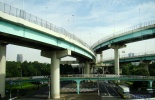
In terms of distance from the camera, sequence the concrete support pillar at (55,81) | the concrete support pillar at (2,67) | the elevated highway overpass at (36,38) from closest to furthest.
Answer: the elevated highway overpass at (36,38)
the concrete support pillar at (55,81)
the concrete support pillar at (2,67)

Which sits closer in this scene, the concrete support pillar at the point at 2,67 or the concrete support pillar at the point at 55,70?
the concrete support pillar at the point at 55,70

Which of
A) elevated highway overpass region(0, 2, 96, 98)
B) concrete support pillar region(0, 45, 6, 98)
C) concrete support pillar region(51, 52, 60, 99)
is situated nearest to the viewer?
elevated highway overpass region(0, 2, 96, 98)

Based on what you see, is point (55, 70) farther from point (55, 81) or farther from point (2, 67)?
point (2, 67)

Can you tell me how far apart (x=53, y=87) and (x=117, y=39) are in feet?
144

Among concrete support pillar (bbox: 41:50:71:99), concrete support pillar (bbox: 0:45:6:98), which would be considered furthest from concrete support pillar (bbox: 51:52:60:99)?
concrete support pillar (bbox: 0:45:6:98)

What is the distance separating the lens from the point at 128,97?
60.6 m

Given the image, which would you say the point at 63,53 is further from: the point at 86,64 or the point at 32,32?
the point at 86,64

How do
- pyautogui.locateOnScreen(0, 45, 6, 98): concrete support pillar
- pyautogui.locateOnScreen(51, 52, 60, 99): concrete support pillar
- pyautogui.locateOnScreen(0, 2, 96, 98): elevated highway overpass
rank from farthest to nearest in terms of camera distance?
pyautogui.locateOnScreen(0, 45, 6, 98): concrete support pillar → pyautogui.locateOnScreen(51, 52, 60, 99): concrete support pillar → pyautogui.locateOnScreen(0, 2, 96, 98): elevated highway overpass

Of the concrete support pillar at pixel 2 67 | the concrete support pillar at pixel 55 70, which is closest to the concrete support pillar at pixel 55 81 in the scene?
the concrete support pillar at pixel 55 70

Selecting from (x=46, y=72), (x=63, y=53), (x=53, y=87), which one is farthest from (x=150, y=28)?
(x=46, y=72)

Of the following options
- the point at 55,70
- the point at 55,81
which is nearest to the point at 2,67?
the point at 55,70

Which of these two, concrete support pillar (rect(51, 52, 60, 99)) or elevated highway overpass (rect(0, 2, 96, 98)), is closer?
elevated highway overpass (rect(0, 2, 96, 98))

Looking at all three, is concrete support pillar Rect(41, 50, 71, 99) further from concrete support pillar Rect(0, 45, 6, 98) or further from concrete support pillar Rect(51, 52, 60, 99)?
concrete support pillar Rect(0, 45, 6, 98)

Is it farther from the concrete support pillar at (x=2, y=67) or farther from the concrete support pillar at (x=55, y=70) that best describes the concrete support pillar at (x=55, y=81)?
the concrete support pillar at (x=2, y=67)
